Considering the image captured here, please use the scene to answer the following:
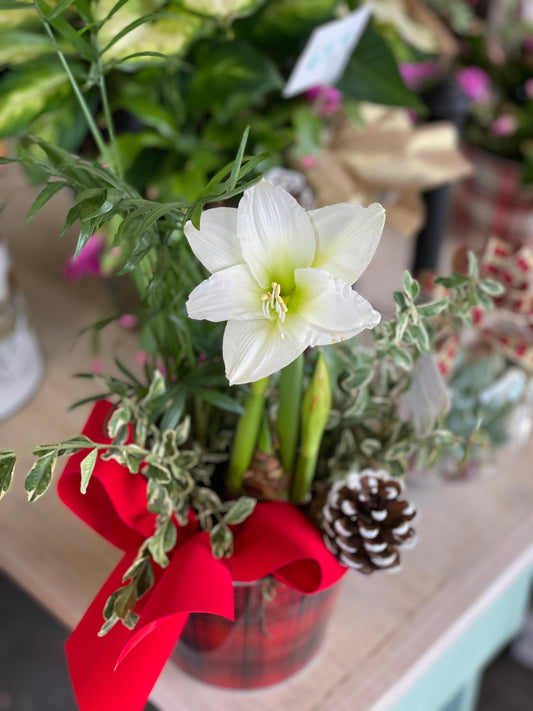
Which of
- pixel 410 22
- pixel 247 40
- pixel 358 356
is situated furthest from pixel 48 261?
pixel 358 356

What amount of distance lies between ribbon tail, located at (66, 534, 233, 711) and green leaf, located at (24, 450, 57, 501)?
105mm

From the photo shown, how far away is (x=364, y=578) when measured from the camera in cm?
68

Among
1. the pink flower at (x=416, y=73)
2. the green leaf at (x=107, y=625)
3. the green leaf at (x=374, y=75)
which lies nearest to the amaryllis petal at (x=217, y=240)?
the green leaf at (x=107, y=625)

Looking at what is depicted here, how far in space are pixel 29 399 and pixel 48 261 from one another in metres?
0.27

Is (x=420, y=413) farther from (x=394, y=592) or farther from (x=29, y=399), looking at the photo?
(x=29, y=399)

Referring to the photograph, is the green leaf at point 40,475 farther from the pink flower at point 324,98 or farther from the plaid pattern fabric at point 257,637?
the pink flower at point 324,98

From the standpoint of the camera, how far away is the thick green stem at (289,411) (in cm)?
45

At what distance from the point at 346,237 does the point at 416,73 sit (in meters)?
0.83

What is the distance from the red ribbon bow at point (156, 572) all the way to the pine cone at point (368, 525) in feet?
0.05

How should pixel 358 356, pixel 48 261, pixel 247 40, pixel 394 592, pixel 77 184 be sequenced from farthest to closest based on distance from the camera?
pixel 48 261 < pixel 247 40 < pixel 394 592 < pixel 358 356 < pixel 77 184

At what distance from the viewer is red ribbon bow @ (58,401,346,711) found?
0.43 metres

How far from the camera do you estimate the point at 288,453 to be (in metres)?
0.50

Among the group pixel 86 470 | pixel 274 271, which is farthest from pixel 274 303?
pixel 86 470

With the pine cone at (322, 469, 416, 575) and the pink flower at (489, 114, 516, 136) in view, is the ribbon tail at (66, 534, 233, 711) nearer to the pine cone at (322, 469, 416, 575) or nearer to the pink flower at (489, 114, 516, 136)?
the pine cone at (322, 469, 416, 575)
